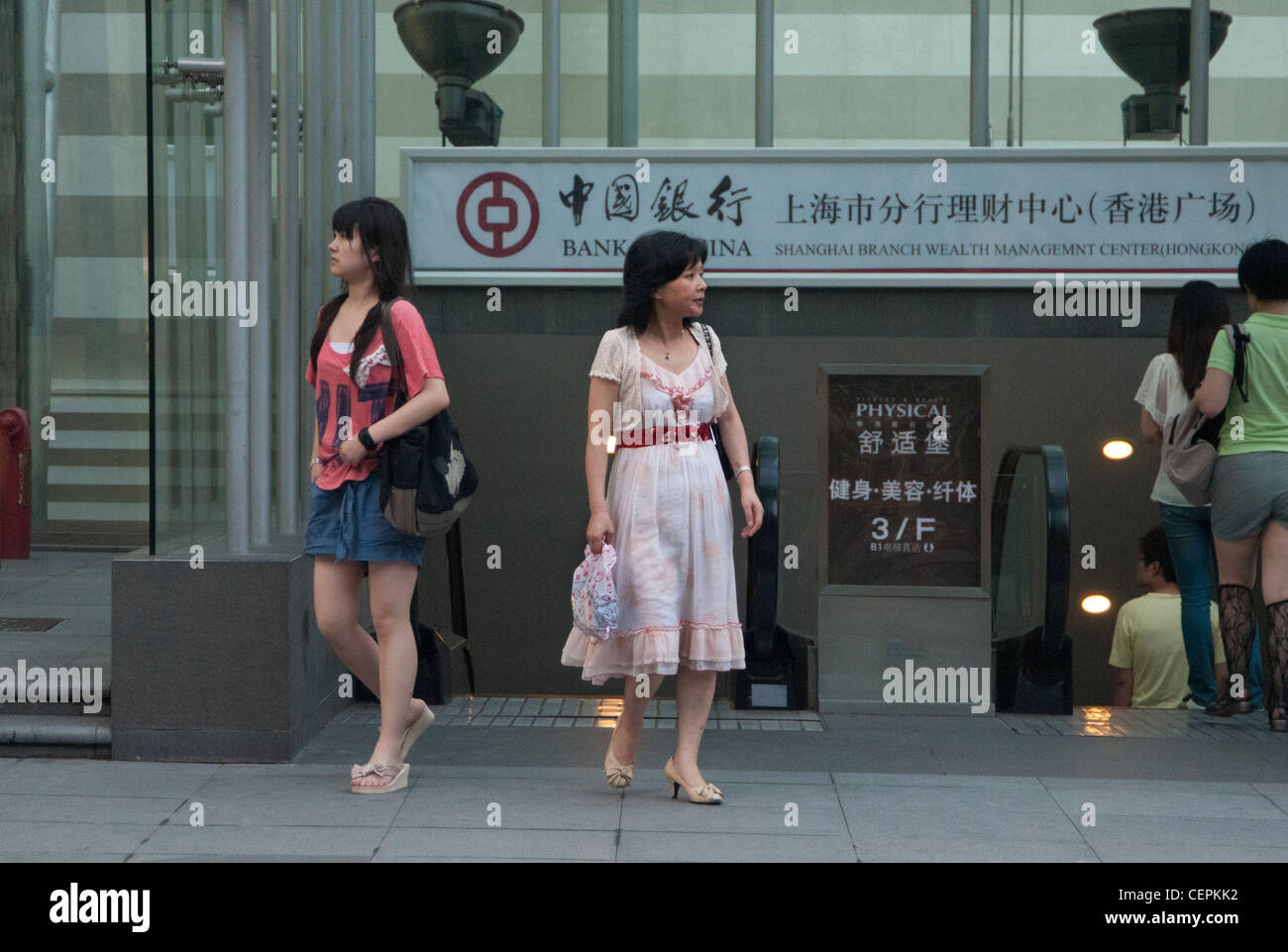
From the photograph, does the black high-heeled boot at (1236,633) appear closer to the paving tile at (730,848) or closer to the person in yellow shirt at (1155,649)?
the person in yellow shirt at (1155,649)

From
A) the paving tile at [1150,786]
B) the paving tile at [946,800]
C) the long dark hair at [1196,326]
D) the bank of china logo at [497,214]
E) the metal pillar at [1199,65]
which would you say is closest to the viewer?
the paving tile at [946,800]

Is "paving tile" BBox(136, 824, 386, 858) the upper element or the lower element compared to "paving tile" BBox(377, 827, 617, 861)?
upper

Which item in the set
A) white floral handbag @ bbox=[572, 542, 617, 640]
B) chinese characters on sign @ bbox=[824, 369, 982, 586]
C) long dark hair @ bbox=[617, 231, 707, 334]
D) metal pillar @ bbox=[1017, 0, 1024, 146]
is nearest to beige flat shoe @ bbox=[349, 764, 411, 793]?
white floral handbag @ bbox=[572, 542, 617, 640]

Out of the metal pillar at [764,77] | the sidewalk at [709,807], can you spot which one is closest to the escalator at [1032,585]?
the sidewalk at [709,807]

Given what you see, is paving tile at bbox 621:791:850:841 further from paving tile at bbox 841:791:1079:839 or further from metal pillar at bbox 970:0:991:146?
metal pillar at bbox 970:0:991:146

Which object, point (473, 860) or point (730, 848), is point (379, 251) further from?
point (730, 848)

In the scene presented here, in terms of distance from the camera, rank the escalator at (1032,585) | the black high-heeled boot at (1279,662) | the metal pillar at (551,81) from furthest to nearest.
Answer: the metal pillar at (551,81) < the escalator at (1032,585) < the black high-heeled boot at (1279,662)

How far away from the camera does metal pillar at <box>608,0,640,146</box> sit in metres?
8.27

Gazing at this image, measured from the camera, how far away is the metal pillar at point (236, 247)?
481 centimetres

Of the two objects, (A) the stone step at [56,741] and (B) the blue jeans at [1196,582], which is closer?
(A) the stone step at [56,741]

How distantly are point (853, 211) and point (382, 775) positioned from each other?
417 centimetres

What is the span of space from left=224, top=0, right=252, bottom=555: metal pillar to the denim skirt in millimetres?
653

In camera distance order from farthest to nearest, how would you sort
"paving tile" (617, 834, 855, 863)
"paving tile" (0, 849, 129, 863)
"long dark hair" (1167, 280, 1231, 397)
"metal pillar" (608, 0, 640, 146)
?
"metal pillar" (608, 0, 640, 146), "long dark hair" (1167, 280, 1231, 397), "paving tile" (617, 834, 855, 863), "paving tile" (0, 849, 129, 863)
